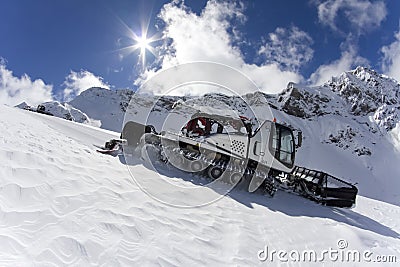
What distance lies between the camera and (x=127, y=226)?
395 centimetres

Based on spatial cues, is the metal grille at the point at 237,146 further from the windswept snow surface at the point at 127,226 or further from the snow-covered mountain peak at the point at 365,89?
the snow-covered mountain peak at the point at 365,89

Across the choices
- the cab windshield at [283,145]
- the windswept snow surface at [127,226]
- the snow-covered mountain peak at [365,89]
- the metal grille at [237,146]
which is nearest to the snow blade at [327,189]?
the cab windshield at [283,145]

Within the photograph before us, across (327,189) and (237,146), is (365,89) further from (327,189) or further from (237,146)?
(237,146)

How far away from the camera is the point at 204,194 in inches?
276

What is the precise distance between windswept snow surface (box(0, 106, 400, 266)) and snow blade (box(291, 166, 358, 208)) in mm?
1015

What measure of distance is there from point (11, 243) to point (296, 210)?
6.40 metres

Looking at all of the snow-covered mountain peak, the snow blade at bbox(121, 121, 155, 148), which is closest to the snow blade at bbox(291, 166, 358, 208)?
the snow blade at bbox(121, 121, 155, 148)

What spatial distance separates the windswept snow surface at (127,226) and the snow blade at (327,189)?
1.01m

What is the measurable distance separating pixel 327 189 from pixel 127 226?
6731mm

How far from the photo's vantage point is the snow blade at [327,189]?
26.8ft

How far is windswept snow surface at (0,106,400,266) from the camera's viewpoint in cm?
315

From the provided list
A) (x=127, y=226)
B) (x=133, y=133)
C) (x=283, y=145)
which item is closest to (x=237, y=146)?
(x=283, y=145)

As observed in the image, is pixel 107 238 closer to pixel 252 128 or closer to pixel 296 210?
pixel 296 210

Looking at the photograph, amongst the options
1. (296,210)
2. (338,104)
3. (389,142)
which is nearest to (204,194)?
(296,210)
